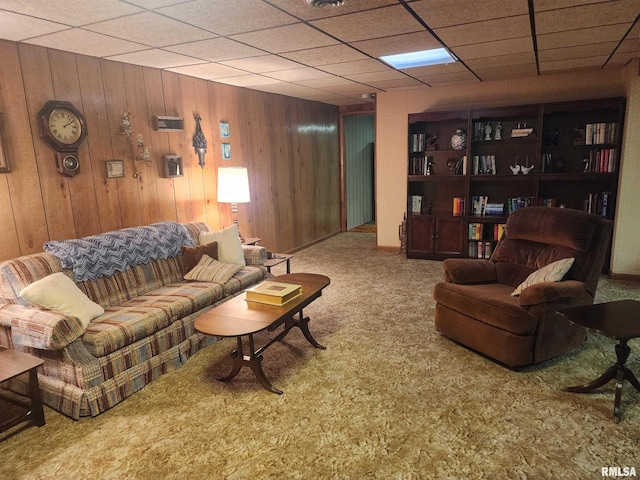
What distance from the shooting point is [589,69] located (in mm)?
4809

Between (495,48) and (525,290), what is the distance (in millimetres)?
A: 2156

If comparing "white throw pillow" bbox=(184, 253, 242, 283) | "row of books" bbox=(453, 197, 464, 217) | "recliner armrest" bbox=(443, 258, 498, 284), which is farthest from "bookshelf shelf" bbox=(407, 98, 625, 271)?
"white throw pillow" bbox=(184, 253, 242, 283)

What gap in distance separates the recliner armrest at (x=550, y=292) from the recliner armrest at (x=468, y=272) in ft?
1.96

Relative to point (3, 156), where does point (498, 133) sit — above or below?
above

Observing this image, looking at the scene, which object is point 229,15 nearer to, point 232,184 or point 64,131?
point 64,131

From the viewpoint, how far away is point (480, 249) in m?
5.57

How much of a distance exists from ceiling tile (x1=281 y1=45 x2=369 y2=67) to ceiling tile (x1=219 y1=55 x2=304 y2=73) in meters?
0.12

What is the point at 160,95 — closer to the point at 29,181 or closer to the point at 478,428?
the point at 29,181

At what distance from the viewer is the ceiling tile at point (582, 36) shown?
317 cm

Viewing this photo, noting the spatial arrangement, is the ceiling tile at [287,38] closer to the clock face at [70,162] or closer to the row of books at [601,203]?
the clock face at [70,162]

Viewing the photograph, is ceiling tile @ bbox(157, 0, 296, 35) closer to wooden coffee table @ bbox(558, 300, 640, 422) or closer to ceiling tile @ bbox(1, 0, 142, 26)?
ceiling tile @ bbox(1, 0, 142, 26)

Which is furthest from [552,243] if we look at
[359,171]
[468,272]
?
[359,171]

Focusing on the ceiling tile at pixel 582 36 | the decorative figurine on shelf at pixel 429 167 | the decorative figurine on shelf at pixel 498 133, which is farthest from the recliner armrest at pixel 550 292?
the decorative figurine on shelf at pixel 429 167

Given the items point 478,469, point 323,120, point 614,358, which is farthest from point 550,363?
point 323,120
